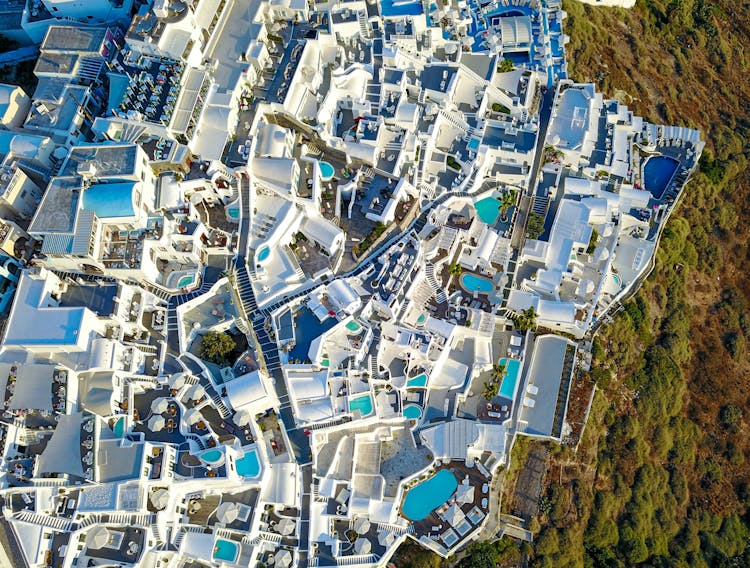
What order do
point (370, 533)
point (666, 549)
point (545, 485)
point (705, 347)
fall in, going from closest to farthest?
point (370, 533) → point (545, 485) → point (666, 549) → point (705, 347)

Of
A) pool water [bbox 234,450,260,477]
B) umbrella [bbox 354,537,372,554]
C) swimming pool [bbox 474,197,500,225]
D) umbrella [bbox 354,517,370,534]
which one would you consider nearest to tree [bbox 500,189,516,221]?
swimming pool [bbox 474,197,500,225]

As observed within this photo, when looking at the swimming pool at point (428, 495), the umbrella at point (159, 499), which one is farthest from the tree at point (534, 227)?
the umbrella at point (159, 499)

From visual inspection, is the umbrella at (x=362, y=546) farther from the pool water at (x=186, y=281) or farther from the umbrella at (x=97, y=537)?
the pool water at (x=186, y=281)

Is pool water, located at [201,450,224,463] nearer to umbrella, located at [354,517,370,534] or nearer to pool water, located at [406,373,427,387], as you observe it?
umbrella, located at [354,517,370,534]

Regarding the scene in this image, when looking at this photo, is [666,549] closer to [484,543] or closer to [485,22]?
[484,543]

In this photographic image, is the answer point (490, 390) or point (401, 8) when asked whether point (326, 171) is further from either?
point (490, 390)

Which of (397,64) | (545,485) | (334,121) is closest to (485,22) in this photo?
(397,64)

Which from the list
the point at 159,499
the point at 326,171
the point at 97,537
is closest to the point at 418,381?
the point at 326,171
